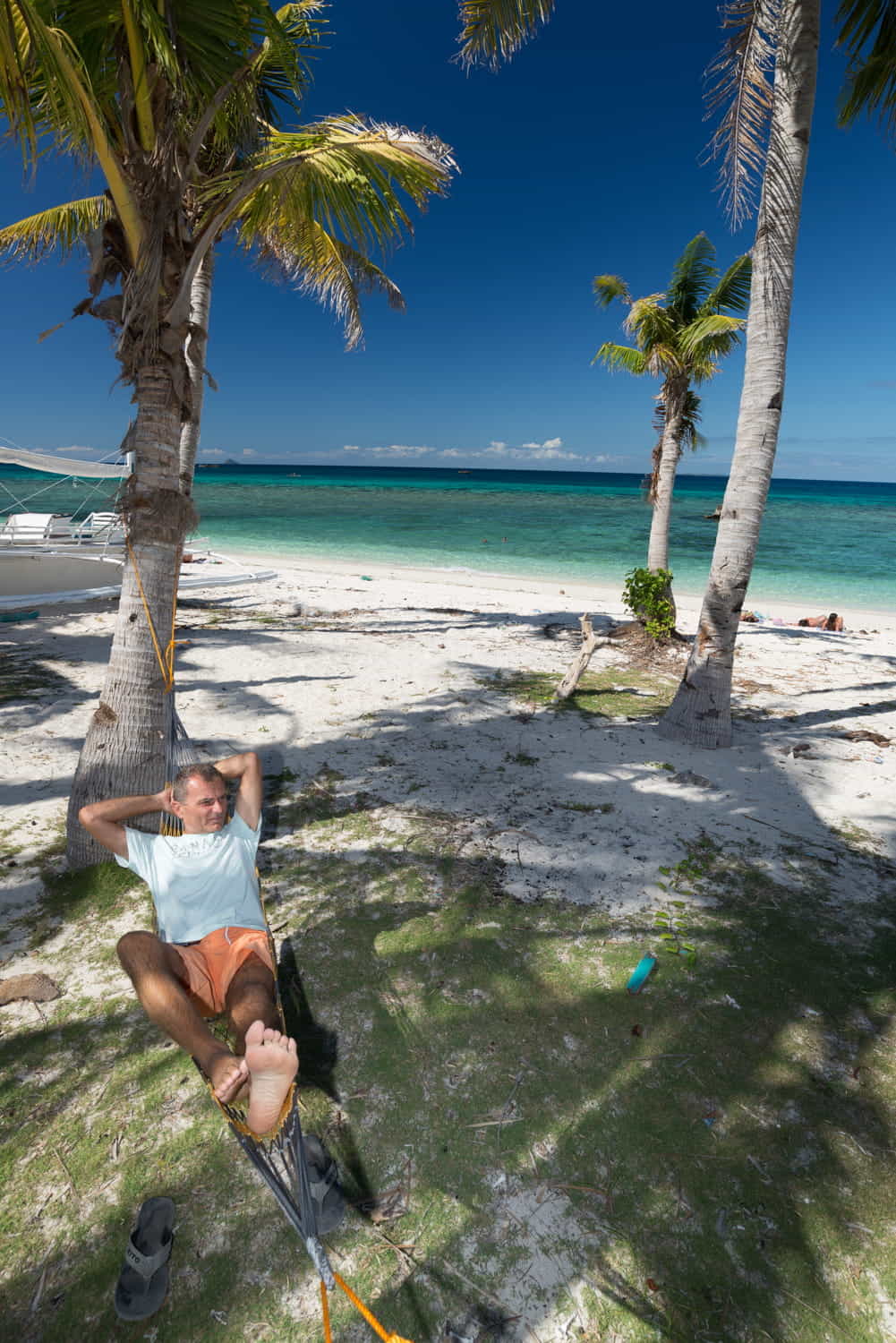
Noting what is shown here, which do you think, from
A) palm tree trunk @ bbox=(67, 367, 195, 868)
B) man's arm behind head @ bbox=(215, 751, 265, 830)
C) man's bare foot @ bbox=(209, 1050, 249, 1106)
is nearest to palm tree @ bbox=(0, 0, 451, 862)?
palm tree trunk @ bbox=(67, 367, 195, 868)

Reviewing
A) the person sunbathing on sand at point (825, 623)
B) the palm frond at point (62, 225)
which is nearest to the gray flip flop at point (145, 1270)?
the palm frond at point (62, 225)

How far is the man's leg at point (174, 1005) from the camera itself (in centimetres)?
193

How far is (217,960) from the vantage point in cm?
249

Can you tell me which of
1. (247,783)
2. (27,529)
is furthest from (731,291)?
(27,529)

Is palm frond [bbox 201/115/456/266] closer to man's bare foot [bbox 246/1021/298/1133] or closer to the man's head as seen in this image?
the man's head

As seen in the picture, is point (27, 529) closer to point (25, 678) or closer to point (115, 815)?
point (25, 678)

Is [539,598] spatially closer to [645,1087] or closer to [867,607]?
[867,607]

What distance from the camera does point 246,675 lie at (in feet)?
24.4

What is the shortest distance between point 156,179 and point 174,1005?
13.1 feet

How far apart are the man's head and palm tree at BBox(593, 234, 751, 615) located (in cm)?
870

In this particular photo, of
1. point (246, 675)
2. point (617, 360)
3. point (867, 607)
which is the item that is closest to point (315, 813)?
point (246, 675)

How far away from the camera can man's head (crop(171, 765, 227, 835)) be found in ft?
8.99

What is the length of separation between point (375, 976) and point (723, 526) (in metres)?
4.69

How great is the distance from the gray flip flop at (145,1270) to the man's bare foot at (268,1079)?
41 cm
